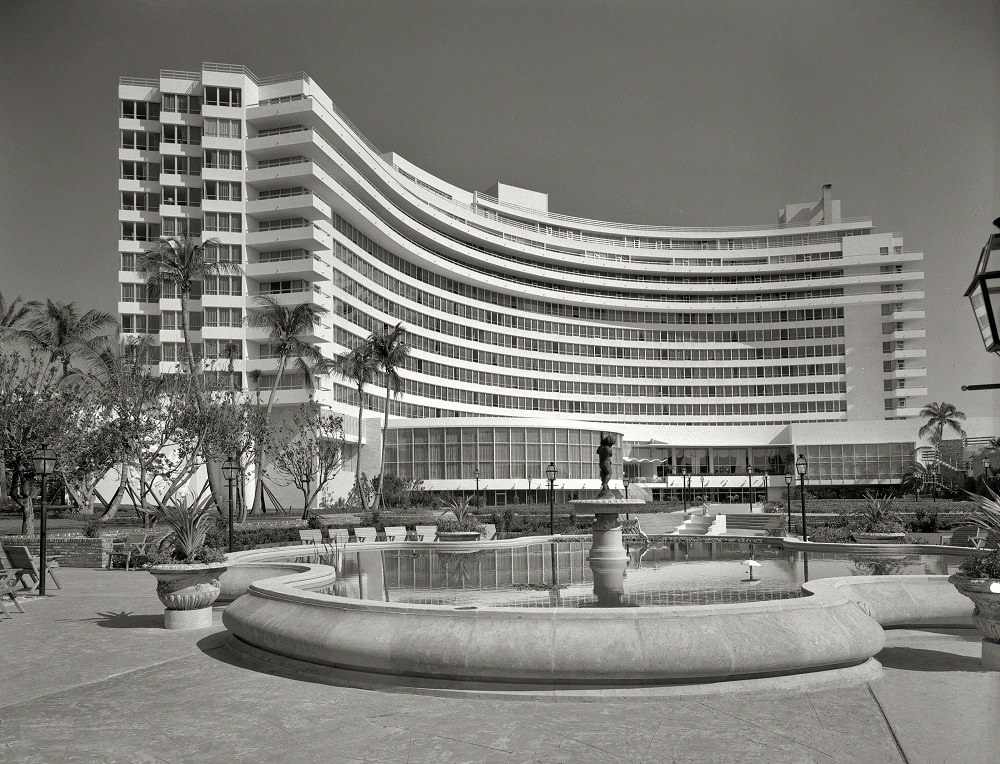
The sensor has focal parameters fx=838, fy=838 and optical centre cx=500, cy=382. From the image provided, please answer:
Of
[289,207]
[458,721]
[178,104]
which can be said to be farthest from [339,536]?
[178,104]

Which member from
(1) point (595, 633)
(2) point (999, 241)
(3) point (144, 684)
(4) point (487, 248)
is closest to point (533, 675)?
(1) point (595, 633)

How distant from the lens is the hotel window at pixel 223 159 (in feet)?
232

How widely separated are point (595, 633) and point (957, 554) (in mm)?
14998

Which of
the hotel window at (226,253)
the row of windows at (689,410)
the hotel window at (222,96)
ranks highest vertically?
Answer: the hotel window at (222,96)

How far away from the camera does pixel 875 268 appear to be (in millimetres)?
113375

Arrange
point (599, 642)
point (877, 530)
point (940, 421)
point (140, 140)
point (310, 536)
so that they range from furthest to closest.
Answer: point (940, 421)
point (140, 140)
point (310, 536)
point (877, 530)
point (599, 642)

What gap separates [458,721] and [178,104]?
75920 millimetres

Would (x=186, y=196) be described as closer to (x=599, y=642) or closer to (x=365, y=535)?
(x=365, y=535)

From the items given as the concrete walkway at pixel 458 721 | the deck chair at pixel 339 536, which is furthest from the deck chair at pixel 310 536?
the concrete walkway at pixel 458 721

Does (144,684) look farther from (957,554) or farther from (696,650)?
(957,554)

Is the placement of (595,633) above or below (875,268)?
below

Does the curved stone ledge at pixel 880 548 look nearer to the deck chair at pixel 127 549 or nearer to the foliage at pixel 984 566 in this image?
the foliage at pixel 984 566

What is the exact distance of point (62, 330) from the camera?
6762cm

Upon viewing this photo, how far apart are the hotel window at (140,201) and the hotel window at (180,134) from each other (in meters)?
5.19
